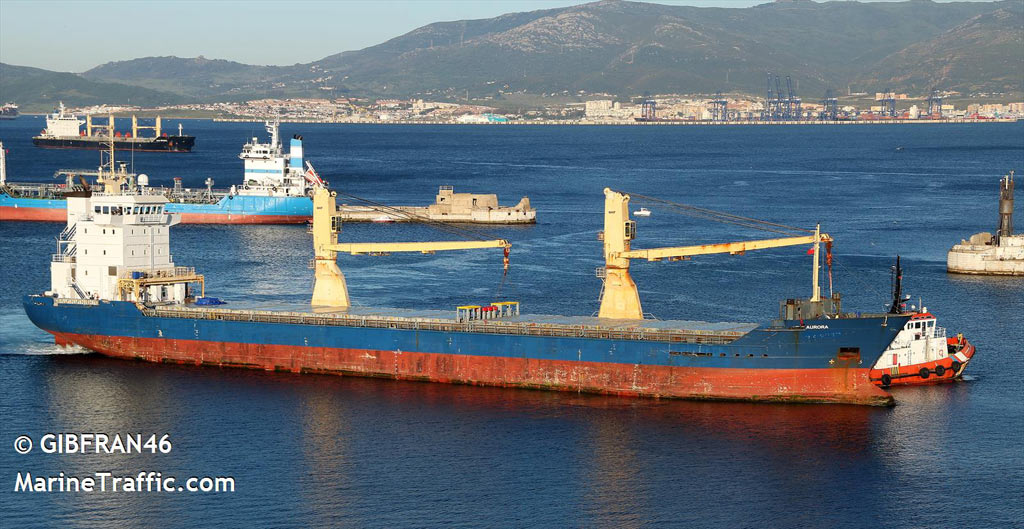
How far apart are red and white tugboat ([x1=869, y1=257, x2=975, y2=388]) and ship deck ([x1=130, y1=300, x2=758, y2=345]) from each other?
538 centimetres

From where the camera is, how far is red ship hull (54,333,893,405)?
45594 millimetres

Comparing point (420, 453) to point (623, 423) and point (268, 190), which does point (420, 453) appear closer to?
point (623, 423)

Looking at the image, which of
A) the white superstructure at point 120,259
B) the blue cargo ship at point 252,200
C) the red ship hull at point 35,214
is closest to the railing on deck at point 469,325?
the white superstructure at point 120,259

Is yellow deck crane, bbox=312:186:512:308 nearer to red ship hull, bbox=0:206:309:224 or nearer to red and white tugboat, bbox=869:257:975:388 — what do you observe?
red and white tugboat, bbox=869:257:975:388

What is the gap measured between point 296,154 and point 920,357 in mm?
68963

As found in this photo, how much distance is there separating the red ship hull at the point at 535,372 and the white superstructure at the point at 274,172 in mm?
52973

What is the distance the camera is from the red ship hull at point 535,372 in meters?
45.6

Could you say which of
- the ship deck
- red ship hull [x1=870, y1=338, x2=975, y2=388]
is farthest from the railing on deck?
red ship hull [x1=870, y1=338, x2=975, y2=388]

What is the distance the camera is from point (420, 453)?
40.7 meters

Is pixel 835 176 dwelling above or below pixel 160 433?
above

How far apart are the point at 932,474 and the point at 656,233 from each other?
5931 cm

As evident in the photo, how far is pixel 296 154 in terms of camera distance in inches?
4274

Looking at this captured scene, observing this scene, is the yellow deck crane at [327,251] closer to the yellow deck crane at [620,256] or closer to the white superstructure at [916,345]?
the yellow deck crane at [620,256]

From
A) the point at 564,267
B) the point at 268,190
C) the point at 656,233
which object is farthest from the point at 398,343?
the point at 268,190
